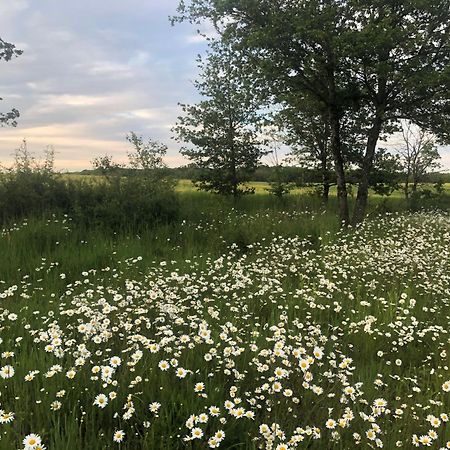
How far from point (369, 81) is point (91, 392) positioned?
16805mm

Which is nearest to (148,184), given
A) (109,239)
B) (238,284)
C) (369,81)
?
(109,239)

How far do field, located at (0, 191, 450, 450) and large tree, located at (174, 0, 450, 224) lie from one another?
7.56 meters

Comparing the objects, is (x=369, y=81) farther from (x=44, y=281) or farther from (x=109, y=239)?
(x=44, y=281)

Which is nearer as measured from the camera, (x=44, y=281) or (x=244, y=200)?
(x=44, y=281)

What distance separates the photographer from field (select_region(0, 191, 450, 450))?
10.6 feet

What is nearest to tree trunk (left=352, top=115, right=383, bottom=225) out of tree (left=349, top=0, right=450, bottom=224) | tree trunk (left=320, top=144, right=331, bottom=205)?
tree (left=349, top=0, right=450, bottom=224)

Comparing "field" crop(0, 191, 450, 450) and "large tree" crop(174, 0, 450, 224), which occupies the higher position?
"large tree" crop(174, 0, 450, 224)

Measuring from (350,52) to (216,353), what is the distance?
1336 cm

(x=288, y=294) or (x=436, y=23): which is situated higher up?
(x=436, y=23)

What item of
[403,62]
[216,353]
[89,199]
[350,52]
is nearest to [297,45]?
[350,52]

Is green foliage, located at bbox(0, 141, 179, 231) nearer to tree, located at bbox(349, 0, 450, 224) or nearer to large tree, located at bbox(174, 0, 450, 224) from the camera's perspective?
large tree, located at bbox(174, 0, 450, 224)

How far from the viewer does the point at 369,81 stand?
16922 millimetres

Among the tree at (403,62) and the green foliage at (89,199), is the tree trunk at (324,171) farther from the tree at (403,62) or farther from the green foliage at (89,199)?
the green foliage at (89,199)

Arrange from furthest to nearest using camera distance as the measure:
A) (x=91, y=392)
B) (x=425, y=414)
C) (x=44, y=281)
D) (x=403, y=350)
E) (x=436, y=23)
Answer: (x=436, y=23) < (x=44, y=281) < (x=403, y=350) < (x=425, y=414) < (x=91, y=392)
